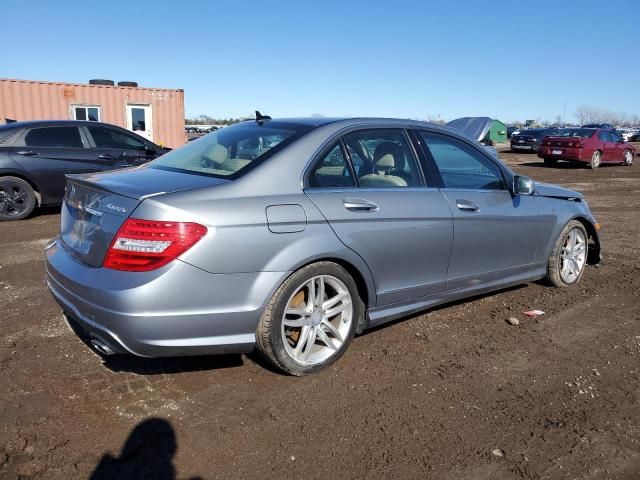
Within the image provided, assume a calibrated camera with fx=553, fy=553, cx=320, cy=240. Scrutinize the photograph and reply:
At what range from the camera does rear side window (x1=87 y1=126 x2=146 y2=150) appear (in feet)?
29.7

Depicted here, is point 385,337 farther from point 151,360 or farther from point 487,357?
point 151,360

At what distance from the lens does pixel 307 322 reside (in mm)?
3348

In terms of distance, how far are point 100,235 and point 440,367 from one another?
222 centimetres

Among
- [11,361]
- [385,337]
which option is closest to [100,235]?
[11,361]

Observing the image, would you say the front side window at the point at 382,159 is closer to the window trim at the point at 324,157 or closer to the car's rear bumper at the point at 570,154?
the window trim at the point at 324,157

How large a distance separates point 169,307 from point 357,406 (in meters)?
1.16

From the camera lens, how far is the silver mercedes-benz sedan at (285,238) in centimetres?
284

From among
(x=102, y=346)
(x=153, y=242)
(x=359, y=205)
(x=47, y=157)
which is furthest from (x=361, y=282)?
(x=47, y=157)

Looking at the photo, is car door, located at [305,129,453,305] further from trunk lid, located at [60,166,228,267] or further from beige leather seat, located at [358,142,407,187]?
trunk lid, located at [60,166,228,267]

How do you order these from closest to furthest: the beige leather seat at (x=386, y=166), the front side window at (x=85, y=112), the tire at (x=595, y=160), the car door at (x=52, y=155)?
1. the beige leather seat at (x=386, y=166)
2. the car door at (x=52, y=155)
3. the front side window at (x=85, y=112)
4. the tire at (x=595, y=160)

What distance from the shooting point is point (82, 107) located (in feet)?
60.0

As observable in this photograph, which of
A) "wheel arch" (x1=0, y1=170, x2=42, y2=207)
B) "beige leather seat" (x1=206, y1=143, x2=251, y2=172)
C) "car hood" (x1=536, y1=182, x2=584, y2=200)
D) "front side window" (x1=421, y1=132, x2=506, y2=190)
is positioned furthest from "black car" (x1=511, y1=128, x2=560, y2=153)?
"beige leather seat" (x1=206, y1=143, x2=251, y2=172)

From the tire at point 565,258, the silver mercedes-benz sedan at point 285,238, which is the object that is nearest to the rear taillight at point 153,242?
the silver mercedes-benz sedan at point 285,238

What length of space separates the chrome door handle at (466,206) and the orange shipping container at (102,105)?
16.8 meters
